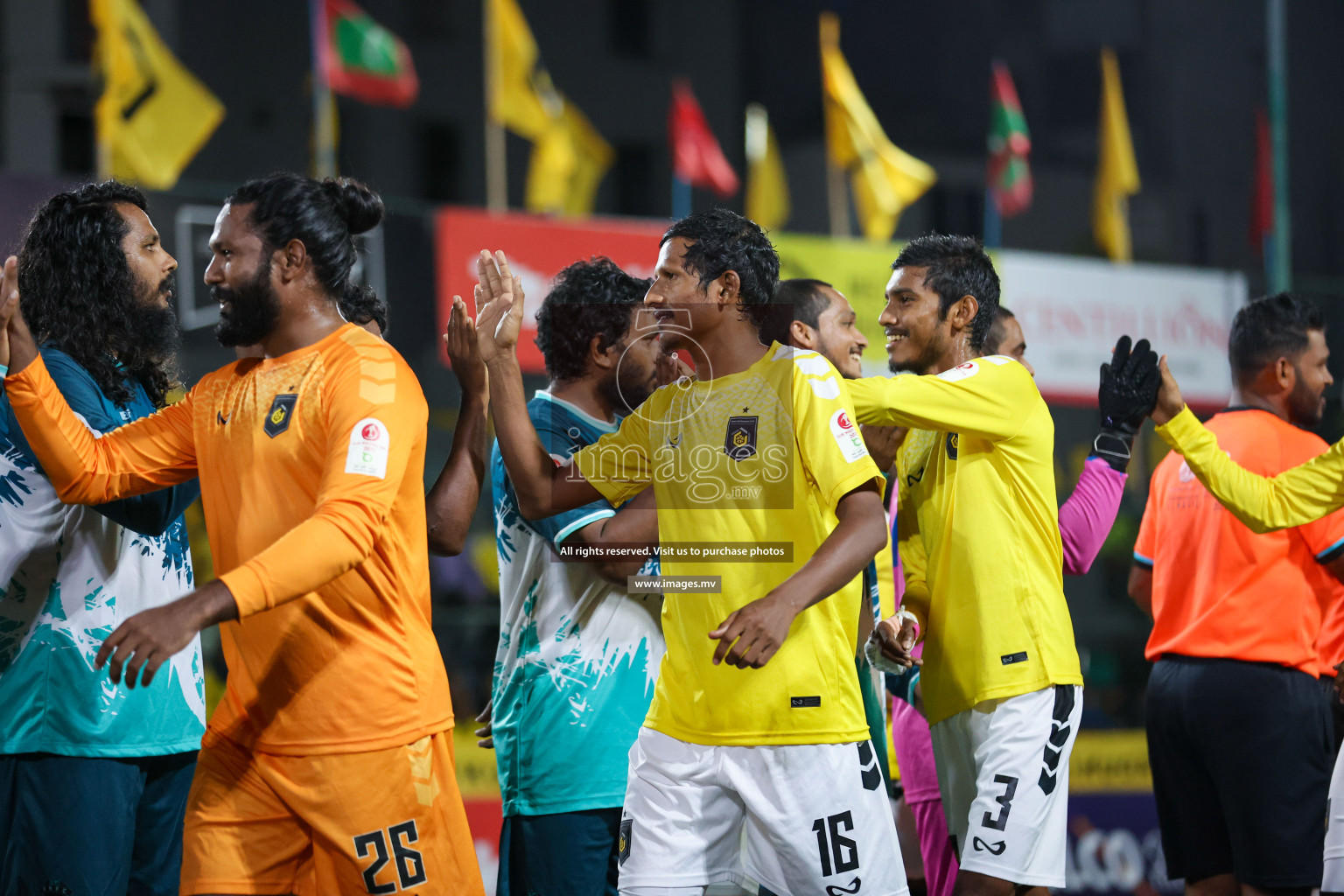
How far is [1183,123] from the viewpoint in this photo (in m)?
22.5

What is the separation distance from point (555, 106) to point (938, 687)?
976 centimetres

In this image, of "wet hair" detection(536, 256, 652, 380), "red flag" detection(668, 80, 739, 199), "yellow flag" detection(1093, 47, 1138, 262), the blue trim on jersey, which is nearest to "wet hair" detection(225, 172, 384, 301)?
"wet hair" detection(536, 256, 652, 380)

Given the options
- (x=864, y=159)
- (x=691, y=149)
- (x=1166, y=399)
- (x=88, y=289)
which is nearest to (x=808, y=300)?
(x=1166, y=399)

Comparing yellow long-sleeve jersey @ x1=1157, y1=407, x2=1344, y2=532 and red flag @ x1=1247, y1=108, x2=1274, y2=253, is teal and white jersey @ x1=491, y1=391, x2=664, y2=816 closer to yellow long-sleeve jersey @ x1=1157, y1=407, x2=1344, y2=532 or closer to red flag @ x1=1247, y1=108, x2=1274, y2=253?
yellow long-sleeve jersey @ x1=1157, y1=407, x2=1344, y2=532

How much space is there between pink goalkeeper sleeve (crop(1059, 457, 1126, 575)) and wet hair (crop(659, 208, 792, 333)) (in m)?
1.29

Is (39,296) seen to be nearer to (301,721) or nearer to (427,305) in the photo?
(301,721)

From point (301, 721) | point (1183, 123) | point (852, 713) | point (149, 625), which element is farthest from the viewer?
point (1183, 123)

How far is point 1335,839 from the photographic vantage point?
13.3 feet

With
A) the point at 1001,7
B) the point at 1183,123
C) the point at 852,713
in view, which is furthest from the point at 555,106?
the point at 1001,7

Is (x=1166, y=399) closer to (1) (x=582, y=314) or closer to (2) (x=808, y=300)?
(2) (x=808, y=300)

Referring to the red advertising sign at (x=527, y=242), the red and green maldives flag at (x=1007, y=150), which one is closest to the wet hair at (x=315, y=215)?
the red advertising sign at (x=527, y=242)

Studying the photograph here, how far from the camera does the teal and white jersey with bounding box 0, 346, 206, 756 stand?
309cm

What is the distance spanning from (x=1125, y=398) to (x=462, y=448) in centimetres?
195

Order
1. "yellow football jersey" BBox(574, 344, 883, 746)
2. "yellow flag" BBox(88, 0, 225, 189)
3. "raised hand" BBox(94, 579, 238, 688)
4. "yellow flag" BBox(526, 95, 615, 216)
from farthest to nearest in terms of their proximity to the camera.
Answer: "yellow flag" BBox(526, 95, 615, 216) < "yellow flag" BBox(88, 0, 225, 189) < "yellow football jersey" BBox(574, 344, 883, 746) < "raised hand" BBox(94, 579, 238, 688)
